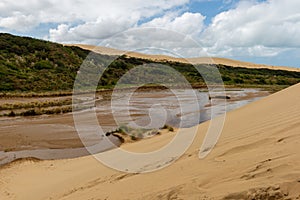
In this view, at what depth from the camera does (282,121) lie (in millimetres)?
6684

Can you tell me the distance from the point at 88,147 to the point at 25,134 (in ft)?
16.0

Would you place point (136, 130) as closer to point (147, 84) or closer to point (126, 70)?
point (147, 84)

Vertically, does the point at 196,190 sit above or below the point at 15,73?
below

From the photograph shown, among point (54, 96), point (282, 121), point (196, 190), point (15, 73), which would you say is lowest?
point (196, 190)

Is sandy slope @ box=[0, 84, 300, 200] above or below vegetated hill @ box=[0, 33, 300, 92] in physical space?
below

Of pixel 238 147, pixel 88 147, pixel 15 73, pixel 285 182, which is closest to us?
pixel 285 182

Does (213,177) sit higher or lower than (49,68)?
lower

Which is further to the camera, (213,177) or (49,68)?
(49,68)

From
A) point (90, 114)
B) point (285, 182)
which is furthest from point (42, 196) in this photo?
point (90, 114)

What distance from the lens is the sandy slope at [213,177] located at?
143 inches

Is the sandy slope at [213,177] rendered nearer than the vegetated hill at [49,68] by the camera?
Yes

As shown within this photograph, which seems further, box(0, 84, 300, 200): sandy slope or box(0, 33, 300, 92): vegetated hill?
box(0, 33, 300, 92): vegetated hill

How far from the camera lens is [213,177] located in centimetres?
428

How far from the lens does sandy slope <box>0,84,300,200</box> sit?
3.64 m
